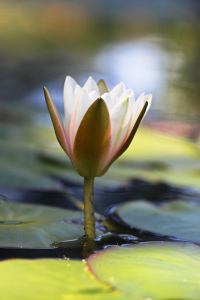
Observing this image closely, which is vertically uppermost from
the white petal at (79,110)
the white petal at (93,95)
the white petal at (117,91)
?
the white petal at (117,91)

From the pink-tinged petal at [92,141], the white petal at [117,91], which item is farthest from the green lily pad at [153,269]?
the white petal at [117,91]

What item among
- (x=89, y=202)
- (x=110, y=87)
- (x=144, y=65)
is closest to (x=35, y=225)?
(x=89, y=202)

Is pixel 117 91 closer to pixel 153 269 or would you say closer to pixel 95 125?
pixel 95 125

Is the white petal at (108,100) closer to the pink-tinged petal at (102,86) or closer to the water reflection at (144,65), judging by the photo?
the pink-tinged petal at (102,86)

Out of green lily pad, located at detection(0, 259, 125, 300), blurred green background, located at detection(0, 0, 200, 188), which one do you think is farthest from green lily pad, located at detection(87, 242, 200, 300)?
blurred green background, located at detection(0, 0, 200, 188)

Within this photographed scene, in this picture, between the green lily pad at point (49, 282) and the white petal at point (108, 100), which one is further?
the white petal at point (108, 100)

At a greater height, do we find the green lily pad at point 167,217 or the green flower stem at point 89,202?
the green flower stem at point 89,202

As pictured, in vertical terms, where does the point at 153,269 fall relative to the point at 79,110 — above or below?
below
